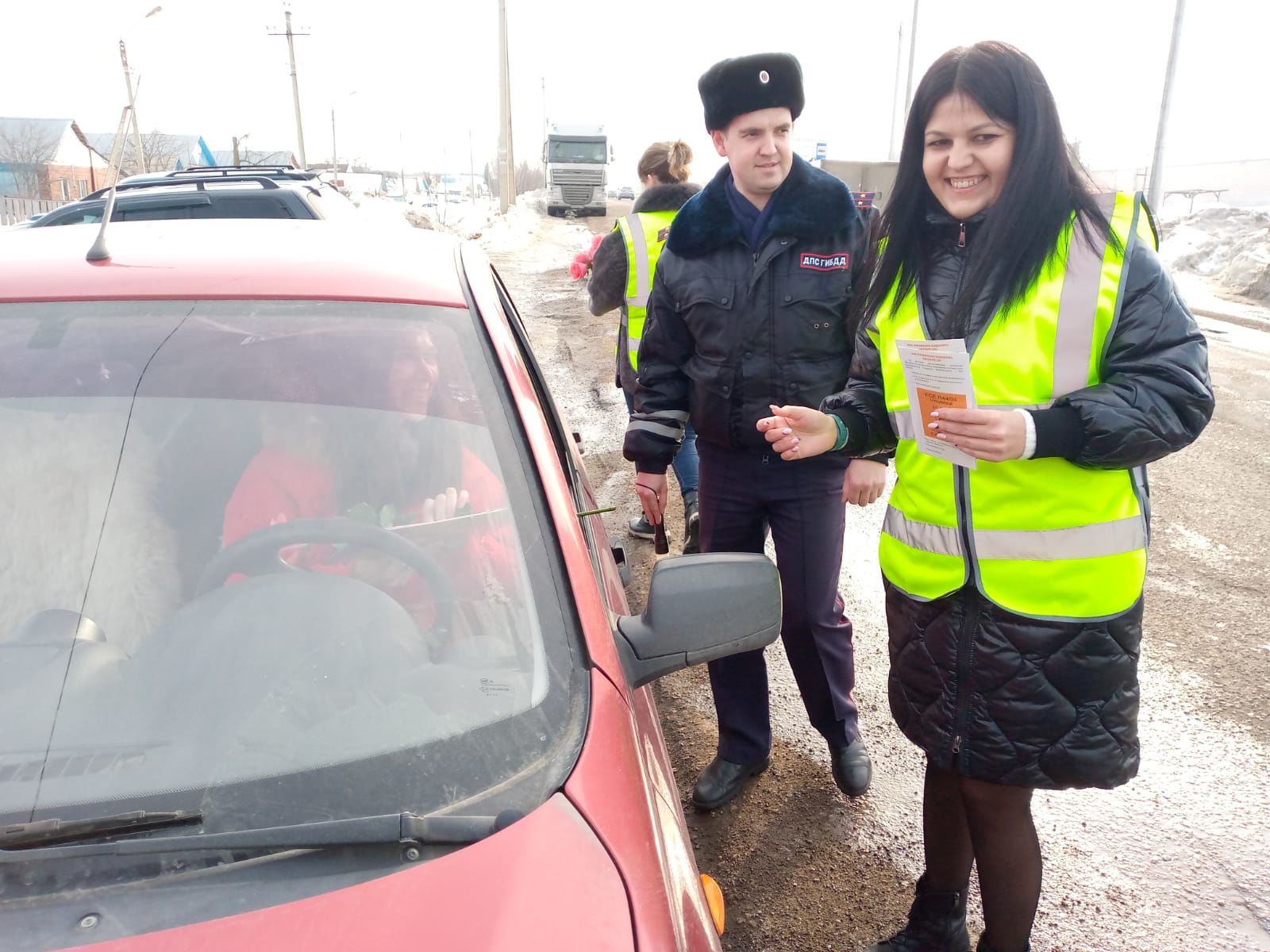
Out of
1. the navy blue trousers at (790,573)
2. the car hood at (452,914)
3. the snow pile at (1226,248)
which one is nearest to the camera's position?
the car hood at (452,914)

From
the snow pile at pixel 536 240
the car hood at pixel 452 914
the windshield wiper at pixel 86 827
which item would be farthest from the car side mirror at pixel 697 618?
the snow pile at pixel 536 240

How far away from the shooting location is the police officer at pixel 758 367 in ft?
8.56

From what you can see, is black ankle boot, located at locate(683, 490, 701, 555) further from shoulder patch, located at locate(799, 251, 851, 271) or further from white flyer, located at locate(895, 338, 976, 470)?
white flyer, located at locate(895, 338, 976, 470)

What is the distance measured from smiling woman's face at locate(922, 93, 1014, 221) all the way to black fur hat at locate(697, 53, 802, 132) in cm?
85

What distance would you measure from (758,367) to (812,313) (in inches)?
8.4

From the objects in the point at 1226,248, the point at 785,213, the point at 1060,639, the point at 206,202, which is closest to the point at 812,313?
the point at 785,213

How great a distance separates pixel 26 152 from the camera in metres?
50.9

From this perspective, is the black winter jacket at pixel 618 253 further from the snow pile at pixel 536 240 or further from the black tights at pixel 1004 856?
the snow pile at pixel 536 240

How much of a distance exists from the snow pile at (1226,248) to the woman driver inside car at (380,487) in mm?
14173

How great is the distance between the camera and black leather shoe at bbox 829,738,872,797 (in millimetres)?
2834

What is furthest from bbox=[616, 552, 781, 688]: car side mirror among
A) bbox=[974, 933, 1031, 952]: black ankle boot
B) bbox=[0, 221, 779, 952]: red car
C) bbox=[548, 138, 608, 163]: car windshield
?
bbox=[548, 138, 608, 163]: car windshield

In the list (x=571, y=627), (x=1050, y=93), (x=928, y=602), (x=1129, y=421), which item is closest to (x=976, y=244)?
(x=1050, y=93)

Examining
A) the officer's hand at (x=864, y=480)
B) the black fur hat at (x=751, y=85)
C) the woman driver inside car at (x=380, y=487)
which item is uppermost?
the black fur hat at (x=751, y=85)

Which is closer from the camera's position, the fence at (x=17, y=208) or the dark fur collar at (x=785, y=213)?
the dark fur collar at (x=785, y=213)
